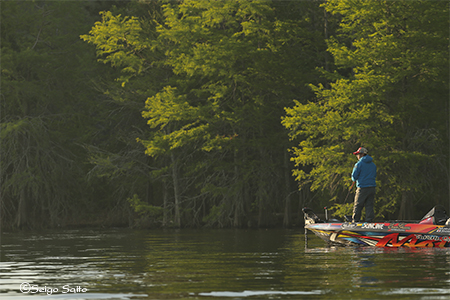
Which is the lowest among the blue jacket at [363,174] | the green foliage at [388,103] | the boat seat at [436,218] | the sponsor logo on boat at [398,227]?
the sponsor logo on boat at [398,227]

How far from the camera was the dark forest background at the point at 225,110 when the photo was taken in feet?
84.1

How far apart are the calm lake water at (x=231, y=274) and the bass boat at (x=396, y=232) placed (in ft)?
1.27

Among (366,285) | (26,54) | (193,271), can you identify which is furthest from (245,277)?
(26,54)

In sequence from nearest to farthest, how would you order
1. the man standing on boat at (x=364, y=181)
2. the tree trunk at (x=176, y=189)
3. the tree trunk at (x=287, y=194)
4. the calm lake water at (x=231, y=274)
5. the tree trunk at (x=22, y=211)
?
the calm lake water at (x=231, y=274), the man standing on boat at (x=364, y=181), the tree trunk at (x=287, y=194), the tree trunk at (x=176, y=189), the tree trunk at (x=22, y=211)

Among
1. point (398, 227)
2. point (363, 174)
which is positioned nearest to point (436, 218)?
point (398, 227)

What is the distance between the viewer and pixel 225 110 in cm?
3472

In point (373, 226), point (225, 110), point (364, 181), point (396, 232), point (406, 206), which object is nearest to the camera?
point (396, 232)

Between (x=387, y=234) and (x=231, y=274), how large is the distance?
5793 mm

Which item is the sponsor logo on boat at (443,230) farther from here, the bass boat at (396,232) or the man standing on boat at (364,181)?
the man standing on boat at (364,181)

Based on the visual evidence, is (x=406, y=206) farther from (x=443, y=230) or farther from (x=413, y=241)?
(x=443, y=230)

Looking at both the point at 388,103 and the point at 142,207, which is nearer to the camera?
the point at 388,103

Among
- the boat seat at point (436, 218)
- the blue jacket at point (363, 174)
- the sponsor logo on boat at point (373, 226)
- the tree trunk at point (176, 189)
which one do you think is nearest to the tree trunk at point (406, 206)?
the blue jacket at point (363, 174)

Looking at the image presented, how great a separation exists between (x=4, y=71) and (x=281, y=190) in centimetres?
1500

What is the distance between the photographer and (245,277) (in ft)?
31.9
